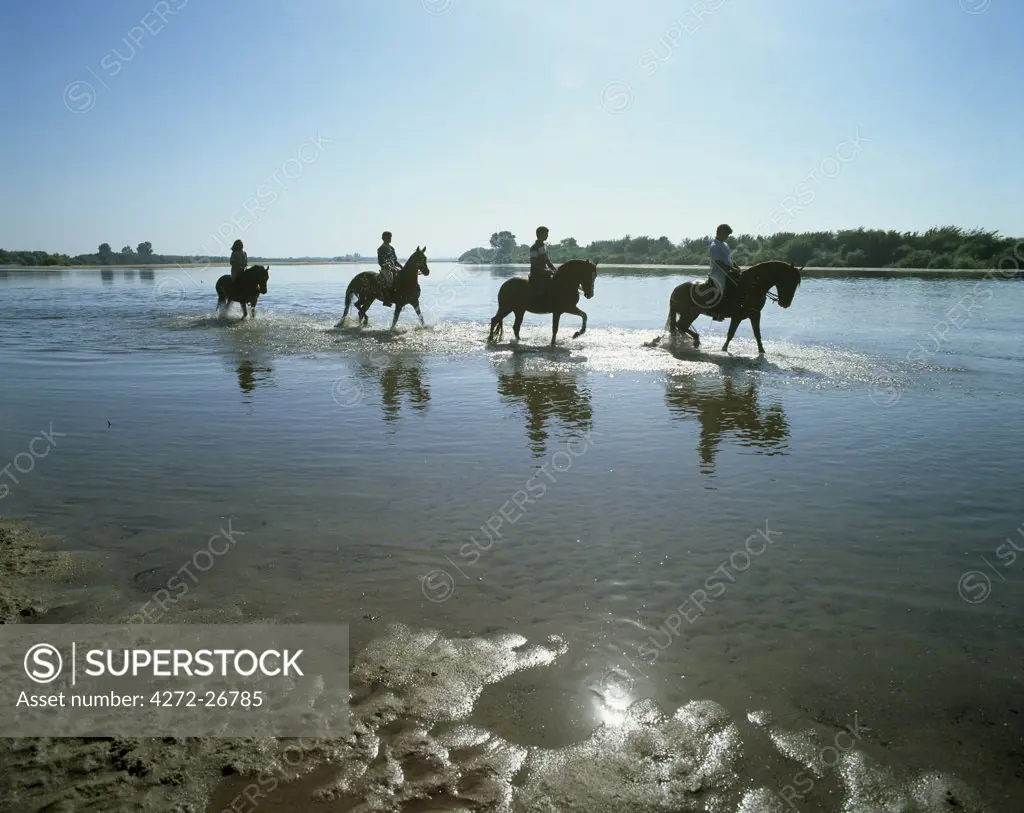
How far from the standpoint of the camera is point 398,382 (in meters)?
12.3

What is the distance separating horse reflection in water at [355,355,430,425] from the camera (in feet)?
32.9

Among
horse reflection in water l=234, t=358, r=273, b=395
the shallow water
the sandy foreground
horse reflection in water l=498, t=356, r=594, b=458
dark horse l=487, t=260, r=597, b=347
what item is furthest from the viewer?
dark horse l=487, t=260, r=597, b=347

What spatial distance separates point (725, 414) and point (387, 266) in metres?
13.3

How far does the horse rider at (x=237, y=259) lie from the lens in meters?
22.8

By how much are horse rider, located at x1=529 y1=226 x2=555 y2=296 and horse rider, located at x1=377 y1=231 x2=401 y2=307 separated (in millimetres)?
5300

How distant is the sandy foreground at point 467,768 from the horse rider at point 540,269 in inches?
543

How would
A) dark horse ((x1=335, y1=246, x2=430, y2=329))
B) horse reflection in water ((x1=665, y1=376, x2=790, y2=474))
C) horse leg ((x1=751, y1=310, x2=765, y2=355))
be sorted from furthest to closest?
dark horse ((x1=335, y1=246, x2=430, y2=329)) < horse leg ((x1=751, y1=310, x2=765, y2=355)) < horse reflection in water ((x1=665, y1=376, x2=790, y2=474))

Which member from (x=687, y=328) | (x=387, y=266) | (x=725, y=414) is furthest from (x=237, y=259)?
(x=725, y=414)

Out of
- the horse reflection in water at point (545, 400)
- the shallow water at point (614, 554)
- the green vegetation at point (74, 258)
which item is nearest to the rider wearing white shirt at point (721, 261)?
the shallow water at point (614, 554)

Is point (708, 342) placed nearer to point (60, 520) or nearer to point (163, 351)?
point (163, 351)

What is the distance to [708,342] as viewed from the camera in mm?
18109

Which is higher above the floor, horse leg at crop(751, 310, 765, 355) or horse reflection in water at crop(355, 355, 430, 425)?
horse leg at crop(751, 310, 765, 355)

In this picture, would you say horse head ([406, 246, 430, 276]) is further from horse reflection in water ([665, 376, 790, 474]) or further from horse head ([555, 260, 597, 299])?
horse reflection in water ([665, 376, 790, 474])

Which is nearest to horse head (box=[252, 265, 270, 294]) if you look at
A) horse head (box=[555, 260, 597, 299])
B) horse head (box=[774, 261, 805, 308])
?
horse head (box=[555, 260, 597, 299])
